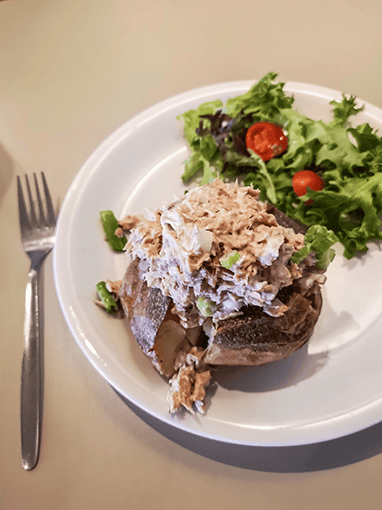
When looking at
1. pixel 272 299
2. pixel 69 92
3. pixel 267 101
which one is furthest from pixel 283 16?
pixel 272 299

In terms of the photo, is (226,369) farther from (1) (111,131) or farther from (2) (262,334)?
(1) (111,131)

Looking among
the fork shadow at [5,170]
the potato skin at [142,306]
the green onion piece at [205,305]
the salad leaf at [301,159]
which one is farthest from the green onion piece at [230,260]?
the fork shadow at [5,170]

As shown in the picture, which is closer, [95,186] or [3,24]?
[95,186]

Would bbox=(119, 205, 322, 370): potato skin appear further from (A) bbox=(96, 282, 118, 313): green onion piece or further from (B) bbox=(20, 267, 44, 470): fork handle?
(B) bbox=(20, 267, 44, 470): fork handle

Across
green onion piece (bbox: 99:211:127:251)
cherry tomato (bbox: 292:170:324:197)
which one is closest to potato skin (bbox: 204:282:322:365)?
cherry tomato (bbox: 292:170:324:197)

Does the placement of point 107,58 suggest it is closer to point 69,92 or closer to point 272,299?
point 69,92

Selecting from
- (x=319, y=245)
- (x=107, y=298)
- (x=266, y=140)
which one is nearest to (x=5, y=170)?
(x=107, y=298)

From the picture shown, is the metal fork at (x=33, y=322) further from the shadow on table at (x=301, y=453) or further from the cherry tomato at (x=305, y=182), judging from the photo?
the cherry tomato at (x=305, y=182)
